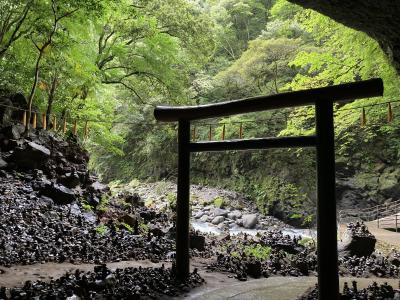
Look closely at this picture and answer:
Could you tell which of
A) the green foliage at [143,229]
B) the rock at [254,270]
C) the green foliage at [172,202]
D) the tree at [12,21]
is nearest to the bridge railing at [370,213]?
the green foliage at [172,202]

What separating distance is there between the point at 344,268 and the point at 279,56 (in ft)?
45.0

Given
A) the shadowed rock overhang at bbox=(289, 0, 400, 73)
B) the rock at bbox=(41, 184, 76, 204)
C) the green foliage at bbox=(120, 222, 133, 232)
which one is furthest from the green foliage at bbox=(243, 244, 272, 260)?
the shadowed rock overhang at bbox=(289, 0, 400, 73)

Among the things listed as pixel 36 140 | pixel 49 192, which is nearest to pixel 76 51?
pixel 36 140

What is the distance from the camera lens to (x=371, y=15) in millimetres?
3736

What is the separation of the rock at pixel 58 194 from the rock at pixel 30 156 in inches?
49.0

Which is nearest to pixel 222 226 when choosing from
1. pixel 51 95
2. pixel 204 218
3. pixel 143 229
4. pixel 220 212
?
pixel 204 218

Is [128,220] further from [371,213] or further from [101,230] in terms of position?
[371,213]

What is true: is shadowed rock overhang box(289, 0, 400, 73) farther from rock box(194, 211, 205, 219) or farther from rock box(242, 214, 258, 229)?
rock box(194, 211, 205, 219)

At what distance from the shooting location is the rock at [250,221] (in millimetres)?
15914

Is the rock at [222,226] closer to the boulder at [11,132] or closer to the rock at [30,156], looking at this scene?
the rock at [30,156]

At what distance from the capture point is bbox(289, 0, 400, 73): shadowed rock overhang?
350 cm

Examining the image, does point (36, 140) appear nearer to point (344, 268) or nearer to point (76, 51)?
point (76, 51)

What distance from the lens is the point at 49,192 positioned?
31.5 feet

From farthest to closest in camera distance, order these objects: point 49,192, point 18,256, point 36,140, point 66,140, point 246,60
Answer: point 246,60, point 66,140, point 36,140, point 49,192, point 18,256
